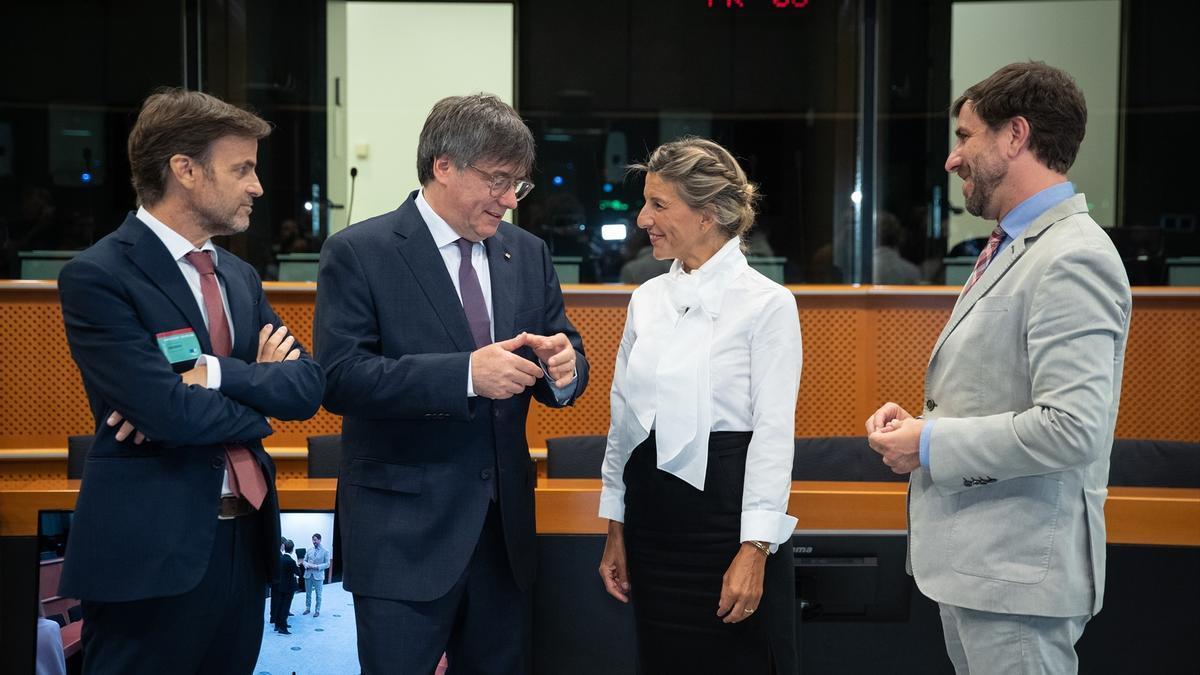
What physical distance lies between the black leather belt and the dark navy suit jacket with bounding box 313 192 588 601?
0.62ft

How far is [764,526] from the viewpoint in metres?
2.08

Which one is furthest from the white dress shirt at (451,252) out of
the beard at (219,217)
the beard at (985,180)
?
the beard at (985,180)

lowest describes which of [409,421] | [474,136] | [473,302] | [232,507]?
[232,507]

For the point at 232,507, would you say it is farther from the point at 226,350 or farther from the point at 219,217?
the point at 219,217

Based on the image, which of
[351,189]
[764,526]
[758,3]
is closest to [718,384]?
[764,526]

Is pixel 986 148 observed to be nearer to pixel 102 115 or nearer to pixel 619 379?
pixel 619 379

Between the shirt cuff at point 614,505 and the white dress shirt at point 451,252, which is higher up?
the white dress shirt at point 451,252

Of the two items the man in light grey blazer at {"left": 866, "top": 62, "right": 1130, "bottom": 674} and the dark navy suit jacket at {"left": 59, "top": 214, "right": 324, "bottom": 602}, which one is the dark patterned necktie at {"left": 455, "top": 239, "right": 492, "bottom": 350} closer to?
the dark navy suit jacket at {"left": 59, "top": 214, "right": 324, "bottom": 602}

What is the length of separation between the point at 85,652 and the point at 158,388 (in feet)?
1.74

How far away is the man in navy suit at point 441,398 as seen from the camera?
199 centimetres

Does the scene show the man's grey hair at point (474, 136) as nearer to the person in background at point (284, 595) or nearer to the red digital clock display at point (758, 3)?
the person in background at point (284, 595)

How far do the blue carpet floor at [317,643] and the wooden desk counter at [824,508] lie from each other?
46 cm

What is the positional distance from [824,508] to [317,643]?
1.26 meters

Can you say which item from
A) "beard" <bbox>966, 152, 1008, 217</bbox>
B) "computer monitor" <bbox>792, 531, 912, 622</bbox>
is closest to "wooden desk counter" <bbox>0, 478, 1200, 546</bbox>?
"computer monitor" <bbox>792, 531, 912, 622</bbox>
